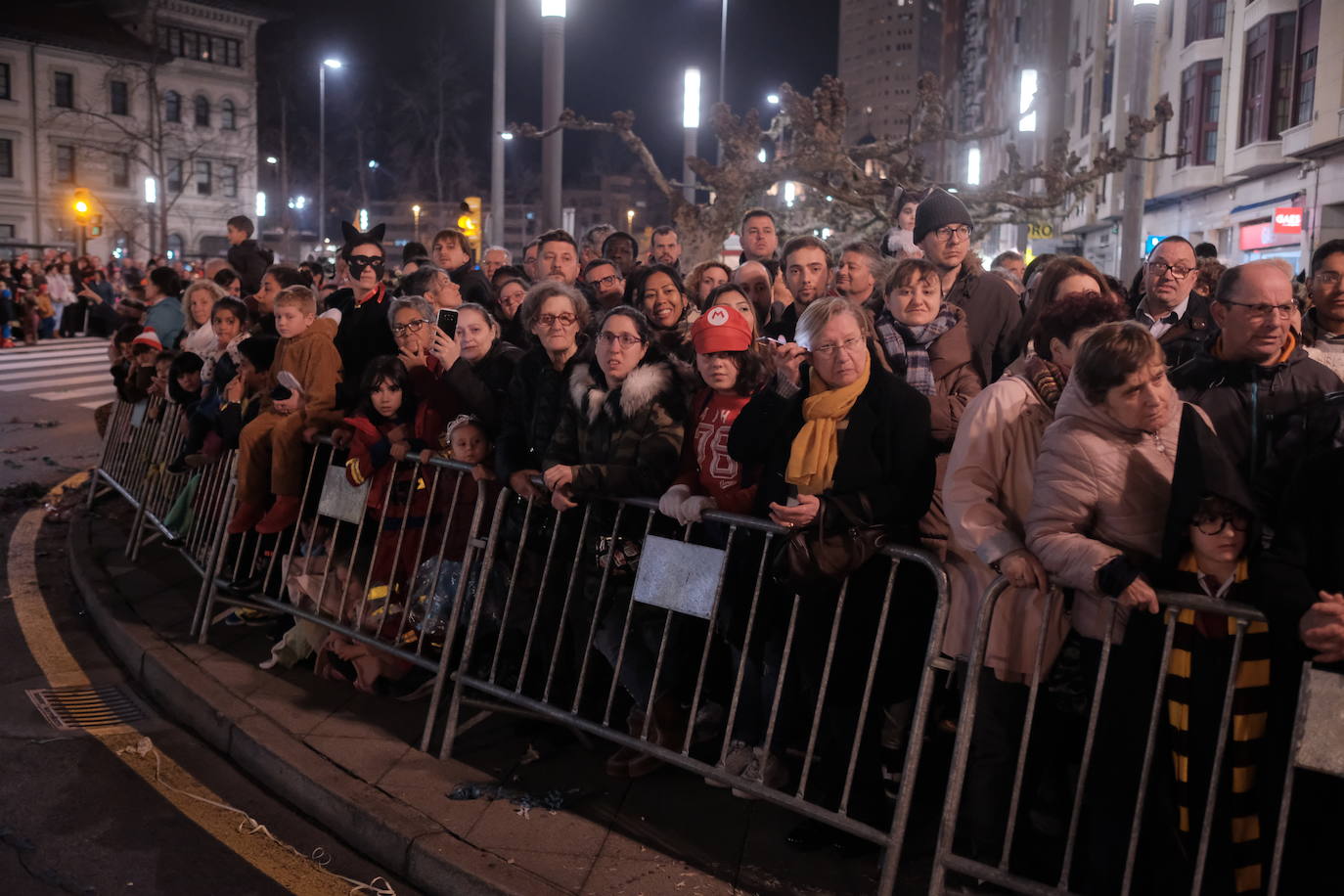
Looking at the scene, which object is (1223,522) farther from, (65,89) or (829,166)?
(65,89)

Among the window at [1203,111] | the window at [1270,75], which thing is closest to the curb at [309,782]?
the window at [1270,75]

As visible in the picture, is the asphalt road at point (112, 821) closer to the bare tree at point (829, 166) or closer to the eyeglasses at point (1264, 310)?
the eyeglasses at point (1264, 310)

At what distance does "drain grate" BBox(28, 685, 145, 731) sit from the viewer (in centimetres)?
575

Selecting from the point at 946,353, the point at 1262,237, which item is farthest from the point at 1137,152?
the point at 946,353

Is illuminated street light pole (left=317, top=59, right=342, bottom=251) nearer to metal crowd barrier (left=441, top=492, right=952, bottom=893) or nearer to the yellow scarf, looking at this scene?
metal crowd barrier (left=441, top=492, right=952, bottom=893)

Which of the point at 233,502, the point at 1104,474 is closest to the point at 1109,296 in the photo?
the point at 1104,474

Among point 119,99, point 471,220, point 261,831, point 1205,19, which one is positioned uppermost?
point 119,99

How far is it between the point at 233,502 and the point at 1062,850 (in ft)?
16.5

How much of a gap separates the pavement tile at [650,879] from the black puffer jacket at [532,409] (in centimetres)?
191

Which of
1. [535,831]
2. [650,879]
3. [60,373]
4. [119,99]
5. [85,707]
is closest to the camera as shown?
[650,879]

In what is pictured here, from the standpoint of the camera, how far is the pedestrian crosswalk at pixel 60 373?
62.4 ft

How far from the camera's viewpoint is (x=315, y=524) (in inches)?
253

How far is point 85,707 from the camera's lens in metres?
5.97

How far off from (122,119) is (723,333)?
67.9 metres
